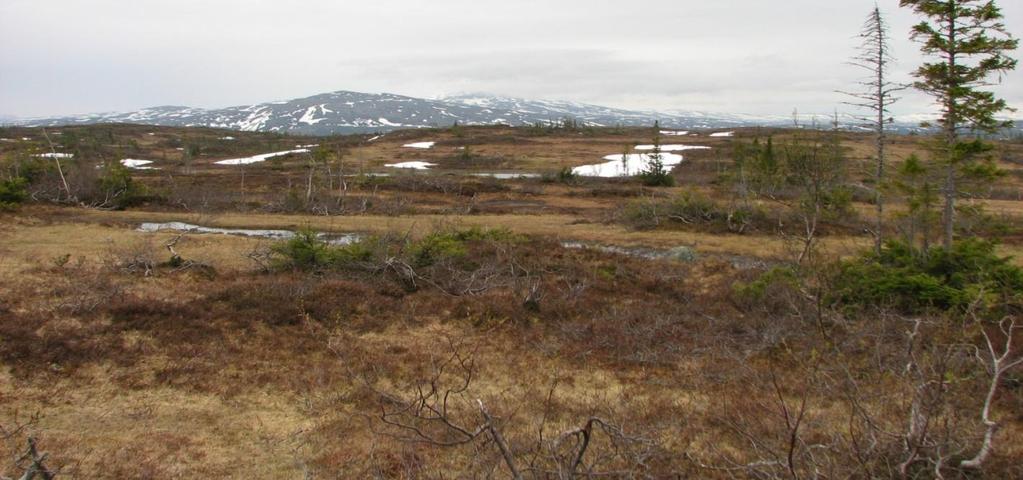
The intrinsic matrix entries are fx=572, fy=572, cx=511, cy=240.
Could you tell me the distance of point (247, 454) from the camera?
720cm

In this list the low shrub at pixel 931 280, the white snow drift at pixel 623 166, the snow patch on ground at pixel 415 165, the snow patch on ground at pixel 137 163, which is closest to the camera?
the low shrub at pixel 931 280

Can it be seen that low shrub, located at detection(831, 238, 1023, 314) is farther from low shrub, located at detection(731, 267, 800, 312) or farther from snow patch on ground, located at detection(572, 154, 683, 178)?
snow patch on ground, located at detection(572, 154, 683, 178)

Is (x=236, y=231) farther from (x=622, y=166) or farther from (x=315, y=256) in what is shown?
(x=622, y=166)

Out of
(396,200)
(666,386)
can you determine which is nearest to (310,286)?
(666,386)

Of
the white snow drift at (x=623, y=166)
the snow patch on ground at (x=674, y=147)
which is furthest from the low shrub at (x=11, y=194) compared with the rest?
the snow patch on ground at (x=674, y=147)

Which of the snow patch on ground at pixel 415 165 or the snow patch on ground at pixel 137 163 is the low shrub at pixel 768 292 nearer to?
the snow patch on ground at pixel 415 165

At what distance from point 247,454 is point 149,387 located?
10.1 ft

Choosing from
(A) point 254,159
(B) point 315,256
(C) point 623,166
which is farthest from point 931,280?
(A) point 254,159

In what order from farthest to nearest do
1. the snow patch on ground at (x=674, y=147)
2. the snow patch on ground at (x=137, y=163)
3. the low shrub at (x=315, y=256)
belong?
the snow patch on ground at (x=674, y=147)
the snow patch on ground at (x=137, y=163)
the low shrub at (x=315, y=256)

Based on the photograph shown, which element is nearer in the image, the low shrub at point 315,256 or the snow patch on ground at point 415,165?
the low shrub at point 315,256

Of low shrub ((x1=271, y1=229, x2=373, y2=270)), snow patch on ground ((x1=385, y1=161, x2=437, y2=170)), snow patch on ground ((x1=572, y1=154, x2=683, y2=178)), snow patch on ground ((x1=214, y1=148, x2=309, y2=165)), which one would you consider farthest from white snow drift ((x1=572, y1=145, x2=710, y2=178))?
low shrub ((x1=271, y1=229, x2=373, y2=270))

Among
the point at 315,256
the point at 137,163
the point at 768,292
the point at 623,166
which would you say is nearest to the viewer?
the point at 768,292

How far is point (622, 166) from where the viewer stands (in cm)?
6219

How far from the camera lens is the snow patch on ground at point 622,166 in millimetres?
57031
